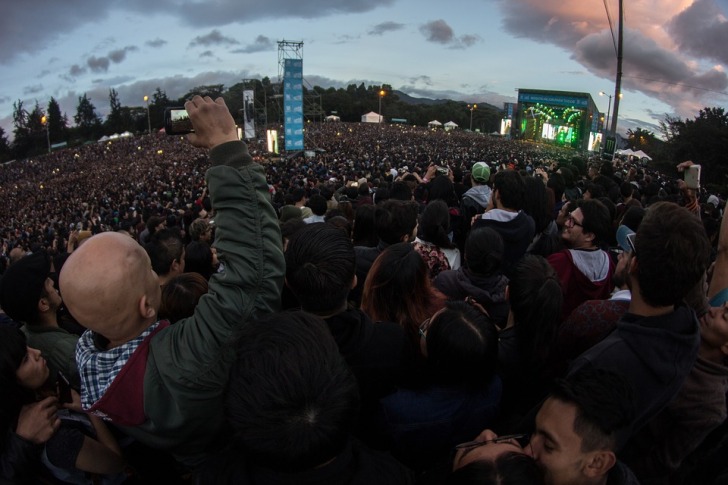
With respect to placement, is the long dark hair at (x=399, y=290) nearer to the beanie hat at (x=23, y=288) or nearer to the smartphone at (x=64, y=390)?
the smartphone at (x=64, y=390)

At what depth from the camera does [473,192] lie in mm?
4715

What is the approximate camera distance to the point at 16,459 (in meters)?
1.35

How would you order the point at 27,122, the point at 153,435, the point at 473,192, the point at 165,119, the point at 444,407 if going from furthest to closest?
the point at 27,122 < the point at 473,192 < the point at 165,119 < the point at 444,407 < the point at 153,435

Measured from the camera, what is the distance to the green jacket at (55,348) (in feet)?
5.98

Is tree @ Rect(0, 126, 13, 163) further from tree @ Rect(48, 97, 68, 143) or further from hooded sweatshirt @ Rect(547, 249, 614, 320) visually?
hooded sweatshirt @ Rect(547, 249, 614, 320)

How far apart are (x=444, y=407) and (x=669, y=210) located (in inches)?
44.5

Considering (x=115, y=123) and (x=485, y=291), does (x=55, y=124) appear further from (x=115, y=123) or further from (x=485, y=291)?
(x=485, y=291)

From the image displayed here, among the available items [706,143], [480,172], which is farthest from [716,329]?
[706,143]

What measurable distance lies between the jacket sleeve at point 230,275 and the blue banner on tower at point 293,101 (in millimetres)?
26536

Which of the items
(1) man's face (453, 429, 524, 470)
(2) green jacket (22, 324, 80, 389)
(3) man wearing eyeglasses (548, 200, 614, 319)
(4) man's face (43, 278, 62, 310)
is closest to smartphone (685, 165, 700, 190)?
(3) man wearing eyeglasses (548, 200, 614, 319)

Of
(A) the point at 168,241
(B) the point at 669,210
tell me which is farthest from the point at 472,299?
(A) the point at 168,241

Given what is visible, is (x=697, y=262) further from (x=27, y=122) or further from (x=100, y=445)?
(x=27, y=122)

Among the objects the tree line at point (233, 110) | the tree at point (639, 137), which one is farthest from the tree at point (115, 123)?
the tree at point (639, 137)

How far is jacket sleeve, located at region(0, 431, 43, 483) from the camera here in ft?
4.38
